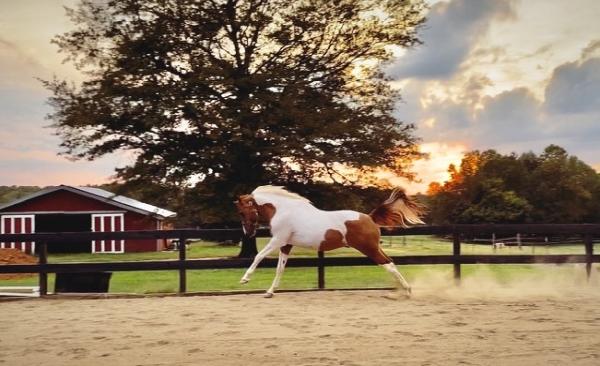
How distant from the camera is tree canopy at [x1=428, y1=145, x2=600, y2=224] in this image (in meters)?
51.1

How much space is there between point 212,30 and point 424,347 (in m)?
17.9

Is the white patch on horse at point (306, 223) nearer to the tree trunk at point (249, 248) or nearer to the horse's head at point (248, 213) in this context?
the horse's head at point (248, 213)

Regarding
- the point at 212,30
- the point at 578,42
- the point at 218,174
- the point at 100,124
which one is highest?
the point at 212,30

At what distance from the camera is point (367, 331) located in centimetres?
608

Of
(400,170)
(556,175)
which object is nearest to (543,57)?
(400,170)

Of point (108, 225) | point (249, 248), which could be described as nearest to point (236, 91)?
point (249, 248)

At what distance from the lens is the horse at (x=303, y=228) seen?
877cm

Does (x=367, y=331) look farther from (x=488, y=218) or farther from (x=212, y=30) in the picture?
(x=488, y=218)

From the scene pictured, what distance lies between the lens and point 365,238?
8742mm

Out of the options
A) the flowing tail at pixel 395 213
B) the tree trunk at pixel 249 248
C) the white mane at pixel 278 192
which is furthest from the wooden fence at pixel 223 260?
the tree trunk at pixel 249 248

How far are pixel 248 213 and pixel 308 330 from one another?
3259 mm

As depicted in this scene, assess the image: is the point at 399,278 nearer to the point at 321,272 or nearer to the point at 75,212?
the point at 321,272

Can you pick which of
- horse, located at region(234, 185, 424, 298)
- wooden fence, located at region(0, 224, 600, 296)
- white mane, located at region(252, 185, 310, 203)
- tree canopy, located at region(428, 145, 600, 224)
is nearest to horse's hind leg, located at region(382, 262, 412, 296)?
horse, located at region(234, 185, 424, 298)

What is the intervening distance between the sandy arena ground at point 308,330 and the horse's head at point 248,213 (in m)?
1.11
